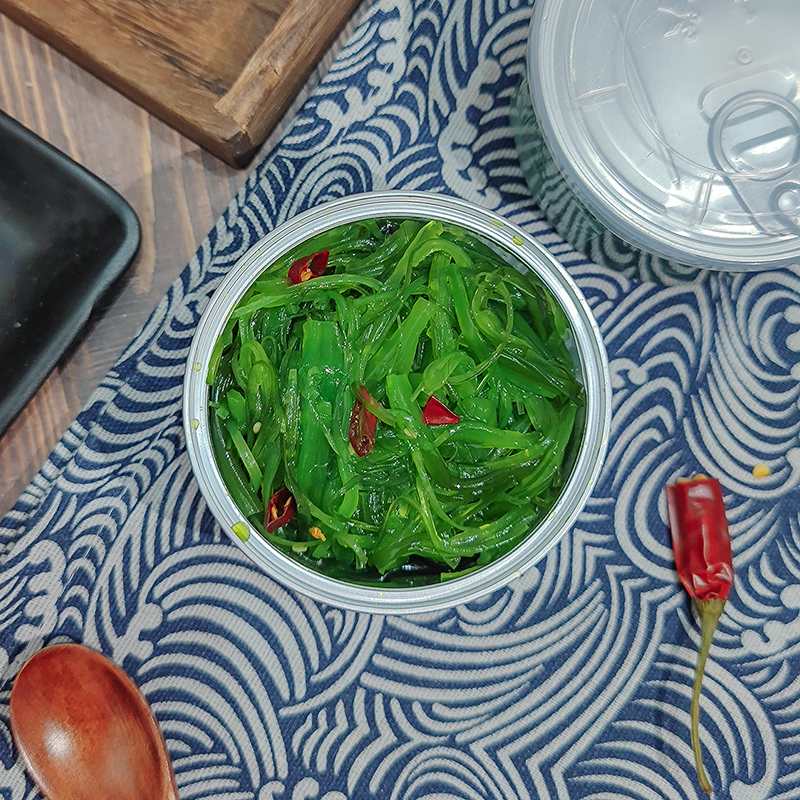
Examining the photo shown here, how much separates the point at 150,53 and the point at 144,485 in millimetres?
604

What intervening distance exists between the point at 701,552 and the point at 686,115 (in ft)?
1.88

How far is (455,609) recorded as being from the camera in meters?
0.97

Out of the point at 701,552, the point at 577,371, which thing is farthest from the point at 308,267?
the point at 701,552

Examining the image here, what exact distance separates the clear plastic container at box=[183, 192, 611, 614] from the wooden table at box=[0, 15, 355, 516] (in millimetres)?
245

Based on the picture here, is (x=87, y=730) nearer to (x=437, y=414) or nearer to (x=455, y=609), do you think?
(x=455, y=609)

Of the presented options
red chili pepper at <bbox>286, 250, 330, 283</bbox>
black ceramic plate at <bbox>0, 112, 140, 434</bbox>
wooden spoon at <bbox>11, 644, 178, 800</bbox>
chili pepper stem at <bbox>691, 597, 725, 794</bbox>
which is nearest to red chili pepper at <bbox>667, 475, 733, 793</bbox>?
chili pepper stem at <bbox>691, 597, 725, 794</bbox>

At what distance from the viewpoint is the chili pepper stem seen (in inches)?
35.5

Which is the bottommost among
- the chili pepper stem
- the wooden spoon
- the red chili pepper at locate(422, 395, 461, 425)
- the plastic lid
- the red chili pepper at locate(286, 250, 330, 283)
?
the wooden spoon

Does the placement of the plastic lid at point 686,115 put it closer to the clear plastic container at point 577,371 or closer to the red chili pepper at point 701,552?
the clear plastic container at point 577,371

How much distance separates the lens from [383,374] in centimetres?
84

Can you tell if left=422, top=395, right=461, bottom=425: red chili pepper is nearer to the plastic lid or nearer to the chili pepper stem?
the plastic lid

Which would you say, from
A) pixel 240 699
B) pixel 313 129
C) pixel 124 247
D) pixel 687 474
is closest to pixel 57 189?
pixel 124 247

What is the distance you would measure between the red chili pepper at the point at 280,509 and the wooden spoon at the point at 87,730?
13.0 inches

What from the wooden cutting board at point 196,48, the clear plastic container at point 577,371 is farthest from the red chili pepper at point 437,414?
the wooden cutting board at point 196,48
